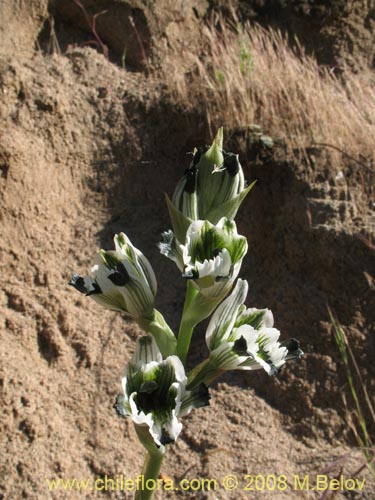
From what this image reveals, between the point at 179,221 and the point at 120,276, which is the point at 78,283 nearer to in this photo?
the point at 120,276

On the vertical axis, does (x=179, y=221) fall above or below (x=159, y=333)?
above

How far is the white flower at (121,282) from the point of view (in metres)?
1.49

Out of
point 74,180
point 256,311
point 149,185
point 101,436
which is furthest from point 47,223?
point 256,311

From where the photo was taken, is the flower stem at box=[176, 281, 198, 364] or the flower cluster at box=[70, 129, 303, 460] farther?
the flower stem at box=[176, 281, 198, 364]

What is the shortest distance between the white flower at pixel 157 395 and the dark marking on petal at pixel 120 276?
0.53ft

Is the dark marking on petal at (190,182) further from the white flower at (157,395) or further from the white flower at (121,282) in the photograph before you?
the white flower at (157,395)

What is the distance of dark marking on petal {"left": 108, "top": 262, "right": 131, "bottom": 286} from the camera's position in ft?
4.77

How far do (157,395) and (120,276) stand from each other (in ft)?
0.96

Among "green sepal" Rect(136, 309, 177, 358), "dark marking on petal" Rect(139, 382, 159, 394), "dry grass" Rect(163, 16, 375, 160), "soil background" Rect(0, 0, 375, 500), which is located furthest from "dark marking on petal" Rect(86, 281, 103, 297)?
"dry grass" Rect(163, 16, 375, 160)

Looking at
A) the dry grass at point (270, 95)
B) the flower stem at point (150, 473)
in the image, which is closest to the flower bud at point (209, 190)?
the flower stem at point (150, 473)

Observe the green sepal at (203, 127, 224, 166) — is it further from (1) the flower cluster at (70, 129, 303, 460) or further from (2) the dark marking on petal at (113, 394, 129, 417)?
(2) the dark marking on petal at (113, 394, 129, 417)

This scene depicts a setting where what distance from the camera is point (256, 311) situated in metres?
1.60

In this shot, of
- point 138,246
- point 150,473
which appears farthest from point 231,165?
point 138,246

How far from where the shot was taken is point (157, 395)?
1398mm
